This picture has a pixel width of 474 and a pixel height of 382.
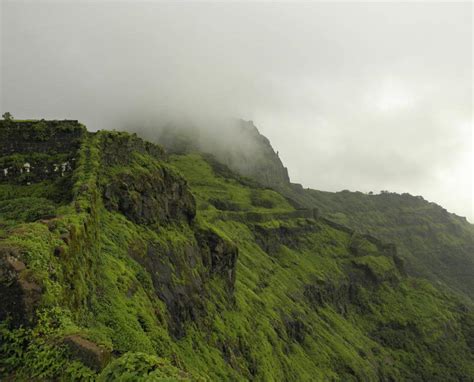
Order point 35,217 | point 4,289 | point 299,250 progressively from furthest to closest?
point 299,250 → point 35,217 → point 4,289

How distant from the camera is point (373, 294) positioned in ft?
495

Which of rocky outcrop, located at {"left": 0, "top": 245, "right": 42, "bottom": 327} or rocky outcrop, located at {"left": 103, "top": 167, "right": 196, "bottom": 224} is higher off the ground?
rocky outcrop, located at {"left": 103, "top": 167, "right": 196, "bottom": 224}

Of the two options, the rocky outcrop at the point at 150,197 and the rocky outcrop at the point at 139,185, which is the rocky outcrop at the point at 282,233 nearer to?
the rocky outcrop at the point at 150,197

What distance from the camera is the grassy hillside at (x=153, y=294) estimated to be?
12391 mm

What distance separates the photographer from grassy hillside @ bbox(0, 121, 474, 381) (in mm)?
12391

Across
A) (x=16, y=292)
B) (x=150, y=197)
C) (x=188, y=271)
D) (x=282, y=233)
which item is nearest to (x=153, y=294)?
(x=188, y=271)

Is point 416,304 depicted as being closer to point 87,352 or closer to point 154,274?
point 154,274

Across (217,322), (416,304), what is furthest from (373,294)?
(217,322)

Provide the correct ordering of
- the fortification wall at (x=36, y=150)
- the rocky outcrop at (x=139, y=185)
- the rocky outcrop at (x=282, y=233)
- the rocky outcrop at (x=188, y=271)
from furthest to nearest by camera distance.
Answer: the rocky outcrop at (x=282, y=233) → the rocky outcrop at (x=139, y=185) → the rocky outcrop at (x=188, y=271) → the fortification wall at (x=36, y=150)

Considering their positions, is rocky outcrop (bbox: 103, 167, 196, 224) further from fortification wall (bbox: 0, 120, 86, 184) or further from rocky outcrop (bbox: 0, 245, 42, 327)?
rocky outcrop (bbox: 0, 245, 42, 327)

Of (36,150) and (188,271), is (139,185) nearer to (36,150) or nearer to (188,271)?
(36,150)

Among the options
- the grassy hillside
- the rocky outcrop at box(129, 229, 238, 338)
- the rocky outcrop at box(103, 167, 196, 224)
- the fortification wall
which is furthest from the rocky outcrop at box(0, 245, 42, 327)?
the rocky outcrop at box(103, 167, 196, 224)

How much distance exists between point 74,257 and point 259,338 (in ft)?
151

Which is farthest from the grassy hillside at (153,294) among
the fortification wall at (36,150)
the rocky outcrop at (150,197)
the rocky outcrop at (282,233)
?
the rocky outcrop at (282,233)
